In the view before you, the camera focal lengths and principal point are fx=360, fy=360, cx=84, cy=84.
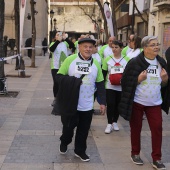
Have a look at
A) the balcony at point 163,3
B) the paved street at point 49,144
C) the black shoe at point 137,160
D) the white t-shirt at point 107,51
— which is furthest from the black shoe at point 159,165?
the balcony at point 163,3

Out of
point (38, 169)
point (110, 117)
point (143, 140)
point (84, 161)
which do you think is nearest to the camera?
point (38, 169)

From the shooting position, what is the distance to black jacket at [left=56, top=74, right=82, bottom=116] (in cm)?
477

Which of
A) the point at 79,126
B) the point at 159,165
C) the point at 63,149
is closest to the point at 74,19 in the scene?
the point at 63,149

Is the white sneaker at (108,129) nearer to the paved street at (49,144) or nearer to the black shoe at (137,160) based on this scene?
the paved street at (49,144)

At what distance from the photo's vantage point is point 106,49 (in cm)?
838

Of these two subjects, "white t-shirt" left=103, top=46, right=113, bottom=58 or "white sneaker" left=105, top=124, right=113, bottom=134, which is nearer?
"white sneaker" left=105, top=124, right=113, bottom=134

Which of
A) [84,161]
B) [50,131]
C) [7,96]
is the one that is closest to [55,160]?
[84,161]

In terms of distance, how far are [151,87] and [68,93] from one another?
3.63 feet

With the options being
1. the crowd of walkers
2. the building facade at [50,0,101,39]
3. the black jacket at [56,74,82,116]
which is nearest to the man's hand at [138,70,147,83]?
the crowd of walkers

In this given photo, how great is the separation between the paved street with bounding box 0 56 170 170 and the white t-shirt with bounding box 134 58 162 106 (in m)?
0.93

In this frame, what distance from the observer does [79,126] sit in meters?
5.08

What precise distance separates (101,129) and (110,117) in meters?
0.35

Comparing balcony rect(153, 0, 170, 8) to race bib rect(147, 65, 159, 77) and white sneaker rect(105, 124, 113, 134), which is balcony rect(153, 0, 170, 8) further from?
race bib rect(147, 65, 159, 77)

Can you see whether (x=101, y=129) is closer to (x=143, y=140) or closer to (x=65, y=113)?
(x=143, y=140)
